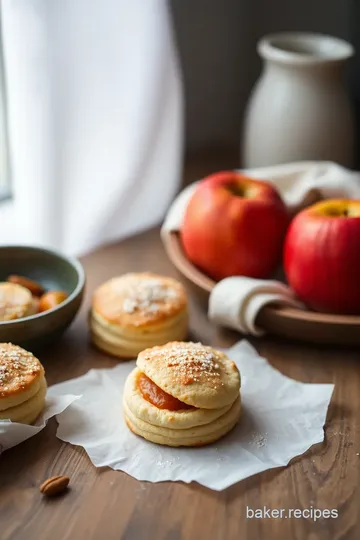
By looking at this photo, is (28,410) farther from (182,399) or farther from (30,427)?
(182,399)

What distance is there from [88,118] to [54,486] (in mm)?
592

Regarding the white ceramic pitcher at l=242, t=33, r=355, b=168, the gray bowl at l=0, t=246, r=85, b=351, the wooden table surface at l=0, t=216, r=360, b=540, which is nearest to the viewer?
the wooden table surface at l=0, t=216, r=360, b=540

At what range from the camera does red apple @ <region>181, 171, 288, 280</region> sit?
99 centimetres

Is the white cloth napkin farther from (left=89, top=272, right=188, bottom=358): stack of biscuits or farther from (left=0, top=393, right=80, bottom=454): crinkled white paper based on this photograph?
(left=0, top=393, right=80, bottom=454): crinkled white paper

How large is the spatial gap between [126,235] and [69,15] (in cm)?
36

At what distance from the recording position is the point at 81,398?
83 centimetres

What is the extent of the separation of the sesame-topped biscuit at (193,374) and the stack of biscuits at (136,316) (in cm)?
7

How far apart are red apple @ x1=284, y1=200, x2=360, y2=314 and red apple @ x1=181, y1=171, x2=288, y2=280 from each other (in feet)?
0.14

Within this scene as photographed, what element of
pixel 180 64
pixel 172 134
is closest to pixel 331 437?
pixel 172 134

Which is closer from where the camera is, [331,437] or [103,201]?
[331,437]

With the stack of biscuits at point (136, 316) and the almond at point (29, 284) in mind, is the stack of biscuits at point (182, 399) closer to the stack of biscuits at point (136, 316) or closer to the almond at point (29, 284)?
the stack of biscuits at point (136, 316)

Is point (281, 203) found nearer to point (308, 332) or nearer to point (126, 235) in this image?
point (308, 332)

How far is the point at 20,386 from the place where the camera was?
0.74 m

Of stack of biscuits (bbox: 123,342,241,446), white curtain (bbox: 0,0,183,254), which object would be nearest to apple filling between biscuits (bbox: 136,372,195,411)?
stack of biscuits (bbox: 123,342,241,446)
